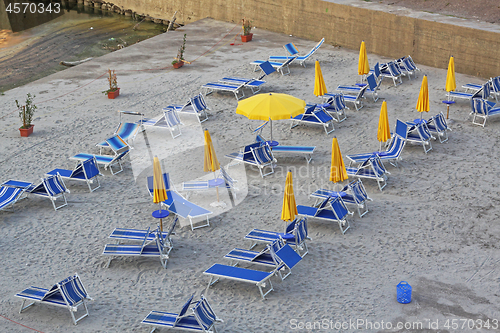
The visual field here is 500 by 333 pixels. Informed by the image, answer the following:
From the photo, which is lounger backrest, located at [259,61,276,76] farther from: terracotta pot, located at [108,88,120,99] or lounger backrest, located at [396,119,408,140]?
lounger backrest, located at [396,119,408,140]

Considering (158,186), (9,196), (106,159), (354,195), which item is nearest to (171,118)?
(106,159)

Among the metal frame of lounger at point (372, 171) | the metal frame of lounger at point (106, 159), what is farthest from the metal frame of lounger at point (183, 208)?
the metal frame of lounger at point (372, 171)

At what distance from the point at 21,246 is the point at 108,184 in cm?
271

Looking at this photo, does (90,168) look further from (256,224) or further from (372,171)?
(372,171)

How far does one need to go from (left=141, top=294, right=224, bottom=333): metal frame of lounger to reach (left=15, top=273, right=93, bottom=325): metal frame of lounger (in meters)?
1.08

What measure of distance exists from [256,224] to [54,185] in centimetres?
419

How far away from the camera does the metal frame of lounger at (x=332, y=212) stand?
11.2 metres

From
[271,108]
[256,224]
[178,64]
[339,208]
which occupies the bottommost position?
[256,224]

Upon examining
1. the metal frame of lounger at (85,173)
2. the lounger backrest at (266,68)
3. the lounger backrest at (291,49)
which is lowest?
the metal frame of lounger at (85,173)

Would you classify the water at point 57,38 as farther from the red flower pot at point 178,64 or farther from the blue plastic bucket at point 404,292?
the blue plastic bucket at point 404,292

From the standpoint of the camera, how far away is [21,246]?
10930 millimetres

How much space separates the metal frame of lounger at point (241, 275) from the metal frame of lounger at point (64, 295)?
75.9 inches

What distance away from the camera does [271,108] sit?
13219mm

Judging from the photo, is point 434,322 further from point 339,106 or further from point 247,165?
point 339,106
